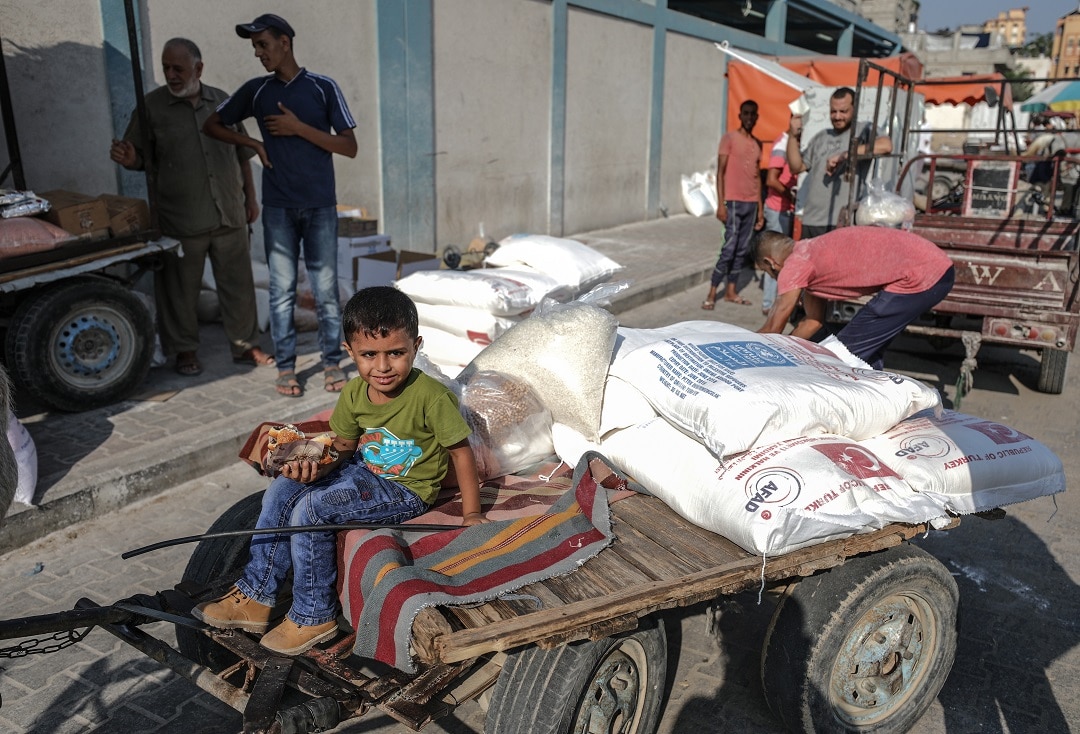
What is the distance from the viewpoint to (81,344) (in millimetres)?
5055

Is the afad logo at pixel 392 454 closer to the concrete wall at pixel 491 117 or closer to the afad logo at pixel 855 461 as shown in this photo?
the afad logo at pixel 855 461

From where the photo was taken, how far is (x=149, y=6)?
666cm

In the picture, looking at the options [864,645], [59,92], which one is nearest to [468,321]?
[864,645]

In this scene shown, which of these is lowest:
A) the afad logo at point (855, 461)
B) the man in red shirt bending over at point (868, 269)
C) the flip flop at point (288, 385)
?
the flip flop at point (288, 385)

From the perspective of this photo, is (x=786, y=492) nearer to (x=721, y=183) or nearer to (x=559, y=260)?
(x=559, y=260)

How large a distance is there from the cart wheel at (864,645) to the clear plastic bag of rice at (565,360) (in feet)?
3.32

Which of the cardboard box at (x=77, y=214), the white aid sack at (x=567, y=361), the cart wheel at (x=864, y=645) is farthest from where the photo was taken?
the cardboard box at (x=77, y=214)

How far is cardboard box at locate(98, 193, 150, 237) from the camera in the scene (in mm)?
5270

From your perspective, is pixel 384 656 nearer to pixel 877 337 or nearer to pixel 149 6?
pixel 877 337

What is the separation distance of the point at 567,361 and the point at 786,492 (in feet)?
3.43

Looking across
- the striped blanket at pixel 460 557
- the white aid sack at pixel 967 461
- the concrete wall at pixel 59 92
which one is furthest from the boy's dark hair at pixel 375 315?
the concrete wall at pixel 59 92

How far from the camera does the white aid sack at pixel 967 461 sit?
291 cm

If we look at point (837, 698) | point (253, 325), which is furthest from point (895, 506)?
point (253, 325)

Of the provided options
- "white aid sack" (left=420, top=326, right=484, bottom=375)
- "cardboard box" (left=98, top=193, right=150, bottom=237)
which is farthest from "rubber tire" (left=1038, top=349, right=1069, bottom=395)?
"cardboard box" (left=98, top=193, right=150, bottom=237)
